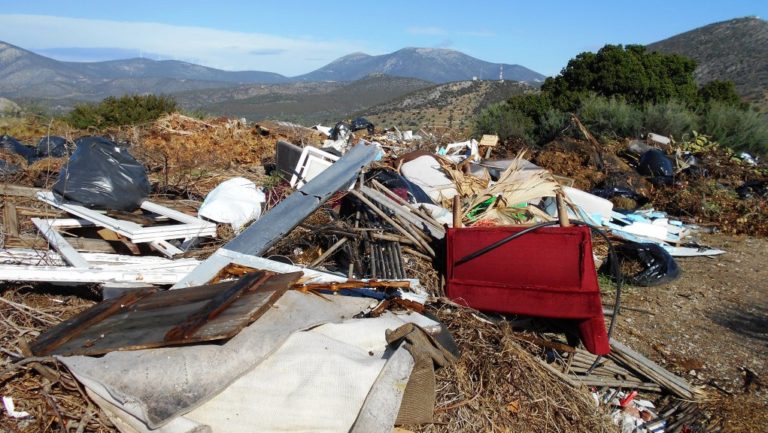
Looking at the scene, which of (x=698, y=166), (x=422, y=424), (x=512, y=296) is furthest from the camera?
(x=698, y=166)

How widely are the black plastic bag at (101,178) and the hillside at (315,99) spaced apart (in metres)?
41.6

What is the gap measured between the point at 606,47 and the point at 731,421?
15.6 m

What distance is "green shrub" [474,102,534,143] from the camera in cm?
1337

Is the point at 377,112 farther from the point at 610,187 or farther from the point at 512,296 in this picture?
the point at 512,296

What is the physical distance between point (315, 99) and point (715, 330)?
204 ft

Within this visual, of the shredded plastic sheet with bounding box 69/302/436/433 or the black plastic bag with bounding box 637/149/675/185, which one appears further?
the black plastic bag with bounding box 637/149/675/185

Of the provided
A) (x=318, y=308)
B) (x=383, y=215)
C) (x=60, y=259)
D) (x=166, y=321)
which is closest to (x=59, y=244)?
(x=60, y=259)

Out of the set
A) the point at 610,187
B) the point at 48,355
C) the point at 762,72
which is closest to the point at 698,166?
the point at 610,187

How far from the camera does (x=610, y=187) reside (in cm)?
880

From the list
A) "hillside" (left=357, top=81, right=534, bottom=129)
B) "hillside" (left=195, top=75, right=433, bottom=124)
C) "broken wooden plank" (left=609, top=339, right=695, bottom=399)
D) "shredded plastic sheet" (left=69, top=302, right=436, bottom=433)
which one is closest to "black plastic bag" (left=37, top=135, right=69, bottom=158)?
"shredded plastic sheet" (left=69, top=302, right=436, bottom=433)

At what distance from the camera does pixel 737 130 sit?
1260cm

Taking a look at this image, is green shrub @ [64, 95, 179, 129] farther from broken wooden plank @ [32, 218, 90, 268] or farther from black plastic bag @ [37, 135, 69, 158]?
broken wooden plank @ [32, 218, 90, 268]

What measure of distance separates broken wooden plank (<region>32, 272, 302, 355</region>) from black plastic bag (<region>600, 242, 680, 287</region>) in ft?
13.3

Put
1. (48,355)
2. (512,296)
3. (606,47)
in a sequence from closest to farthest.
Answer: (48,355)
(512,296)
(606,47)
